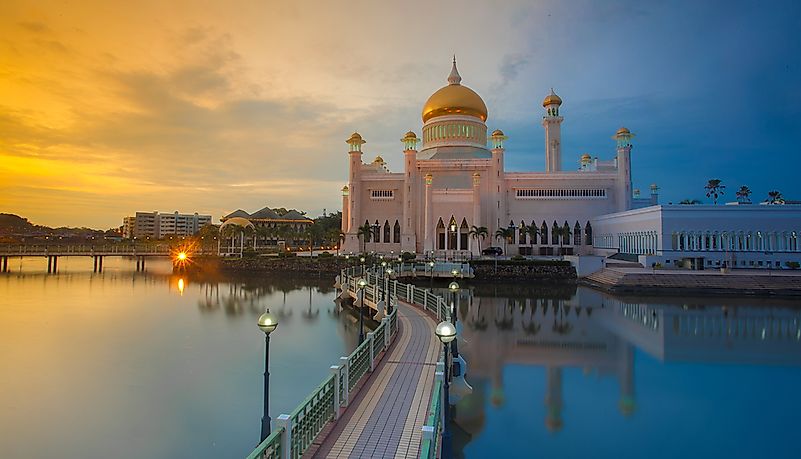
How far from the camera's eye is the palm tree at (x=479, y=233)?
37.6 meters

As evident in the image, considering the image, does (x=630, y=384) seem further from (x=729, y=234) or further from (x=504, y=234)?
(x=504, y=234)

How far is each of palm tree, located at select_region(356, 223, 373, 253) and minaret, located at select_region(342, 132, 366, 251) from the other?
22.3 inches

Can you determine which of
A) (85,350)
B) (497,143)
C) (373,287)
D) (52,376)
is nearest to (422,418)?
(52,376)

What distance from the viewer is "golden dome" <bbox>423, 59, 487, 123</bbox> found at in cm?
4522

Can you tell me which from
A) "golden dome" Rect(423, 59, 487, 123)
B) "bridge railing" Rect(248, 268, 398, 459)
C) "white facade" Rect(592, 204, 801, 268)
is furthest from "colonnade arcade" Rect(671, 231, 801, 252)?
"bridge railing" Rect(248, 268, 398, 459)

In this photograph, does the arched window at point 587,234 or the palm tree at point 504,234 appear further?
the arched window at point 587,234

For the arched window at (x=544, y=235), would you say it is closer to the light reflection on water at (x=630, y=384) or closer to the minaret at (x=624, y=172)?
the minaret at (x=624, y=172)

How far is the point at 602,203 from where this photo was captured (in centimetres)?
4094

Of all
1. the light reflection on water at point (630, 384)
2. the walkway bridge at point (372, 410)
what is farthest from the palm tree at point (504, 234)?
the walkway bridge at point (372, 410)

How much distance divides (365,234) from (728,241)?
2683cm

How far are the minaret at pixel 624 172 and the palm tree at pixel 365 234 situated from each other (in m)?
22.0

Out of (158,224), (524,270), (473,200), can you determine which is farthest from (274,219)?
(158,224)

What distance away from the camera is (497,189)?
4153cm

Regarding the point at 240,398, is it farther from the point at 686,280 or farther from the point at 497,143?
the point at 497,143
